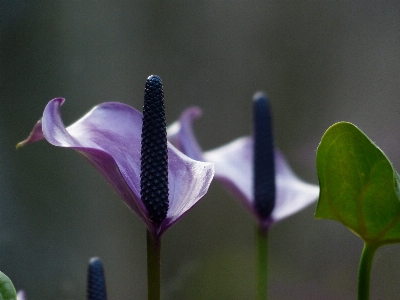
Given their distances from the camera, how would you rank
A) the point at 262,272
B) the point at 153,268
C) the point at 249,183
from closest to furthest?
the point at 153,268
the point at 262,272
the point at 249,183

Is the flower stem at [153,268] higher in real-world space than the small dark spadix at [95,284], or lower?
higher

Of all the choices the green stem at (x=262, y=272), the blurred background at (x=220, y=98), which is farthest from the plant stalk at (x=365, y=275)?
the blurred background at (x=220, y=98)

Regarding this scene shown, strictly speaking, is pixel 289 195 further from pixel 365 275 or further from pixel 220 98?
pixel 220 98

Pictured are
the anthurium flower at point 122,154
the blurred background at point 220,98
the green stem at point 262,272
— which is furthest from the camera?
the blurred background at point 220,98

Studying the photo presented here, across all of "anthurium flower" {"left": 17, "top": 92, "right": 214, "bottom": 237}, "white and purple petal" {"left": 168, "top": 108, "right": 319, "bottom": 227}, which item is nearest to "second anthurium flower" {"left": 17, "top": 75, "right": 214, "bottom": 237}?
"anthurium flower" {"left": 17, "top": 92, "right": 214, "bottom": 237}

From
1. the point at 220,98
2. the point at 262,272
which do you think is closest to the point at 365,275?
the point at 262,272

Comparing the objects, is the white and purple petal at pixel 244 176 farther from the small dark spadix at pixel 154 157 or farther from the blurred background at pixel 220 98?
the blurred background at pixel 220 98

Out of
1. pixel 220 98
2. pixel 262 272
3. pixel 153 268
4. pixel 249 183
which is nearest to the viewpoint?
pixel 153 268
